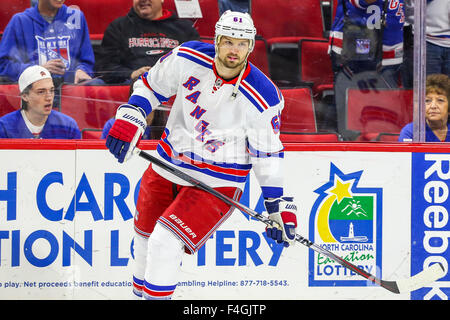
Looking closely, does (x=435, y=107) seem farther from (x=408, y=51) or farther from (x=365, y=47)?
(x=365, y=47)

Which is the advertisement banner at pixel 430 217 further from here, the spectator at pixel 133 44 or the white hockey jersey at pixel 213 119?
the spectator at pixel 133 44

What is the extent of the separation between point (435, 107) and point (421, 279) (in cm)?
82

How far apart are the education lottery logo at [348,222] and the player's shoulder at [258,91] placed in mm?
719

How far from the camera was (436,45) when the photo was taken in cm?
357

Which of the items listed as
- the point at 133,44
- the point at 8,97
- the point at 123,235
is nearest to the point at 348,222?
the point at 123,235

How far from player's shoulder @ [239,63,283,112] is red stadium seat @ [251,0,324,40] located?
0.64 meters

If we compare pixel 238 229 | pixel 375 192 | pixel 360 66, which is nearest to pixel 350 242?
pixel 375 192

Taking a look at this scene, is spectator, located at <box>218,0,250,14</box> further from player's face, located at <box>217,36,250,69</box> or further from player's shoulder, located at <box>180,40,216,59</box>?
player's face, located at <box>217,36,250,69</box>

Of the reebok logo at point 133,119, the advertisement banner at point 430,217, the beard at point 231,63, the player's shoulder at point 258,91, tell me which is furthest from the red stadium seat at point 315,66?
the reebok logo at point 133,119

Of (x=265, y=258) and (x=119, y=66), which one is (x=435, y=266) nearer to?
(x=265, y=258)

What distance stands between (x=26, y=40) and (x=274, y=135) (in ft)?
4.28

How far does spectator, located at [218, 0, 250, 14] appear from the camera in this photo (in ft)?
11.7

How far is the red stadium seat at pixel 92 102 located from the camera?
11.6ft

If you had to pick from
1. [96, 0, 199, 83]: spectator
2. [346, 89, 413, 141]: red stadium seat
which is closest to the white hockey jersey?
[96, 0, 199, 83]: spectator
